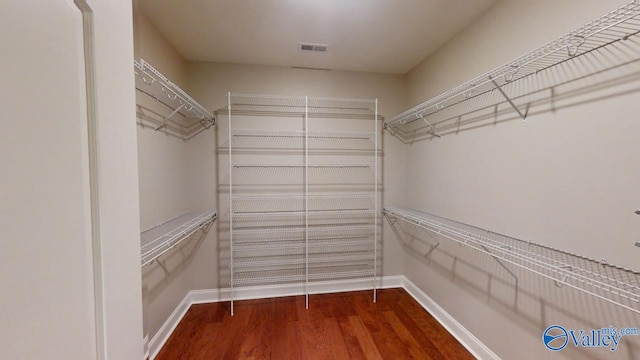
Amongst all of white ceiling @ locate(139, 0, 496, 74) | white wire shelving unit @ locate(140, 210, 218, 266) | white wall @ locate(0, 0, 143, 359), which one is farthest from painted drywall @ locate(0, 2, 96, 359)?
white ceiling @ locate(139, 0, 496, 74)

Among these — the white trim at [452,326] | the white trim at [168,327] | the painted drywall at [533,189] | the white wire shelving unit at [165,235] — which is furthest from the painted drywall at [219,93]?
the white trim at [452,326]

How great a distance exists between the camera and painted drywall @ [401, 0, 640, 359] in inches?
39.4

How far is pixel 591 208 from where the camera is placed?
1.08 meters

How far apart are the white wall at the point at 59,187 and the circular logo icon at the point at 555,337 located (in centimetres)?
173

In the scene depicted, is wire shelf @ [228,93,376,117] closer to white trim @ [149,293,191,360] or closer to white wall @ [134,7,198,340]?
white wall @ [134,7,198,340]

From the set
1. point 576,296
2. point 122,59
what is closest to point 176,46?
point 122,59

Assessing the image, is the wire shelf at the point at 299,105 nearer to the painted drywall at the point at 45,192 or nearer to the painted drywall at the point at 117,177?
the painted drywall at the point at 117,177

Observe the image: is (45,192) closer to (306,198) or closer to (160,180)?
(160,180)

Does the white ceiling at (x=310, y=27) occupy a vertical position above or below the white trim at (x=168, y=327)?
above

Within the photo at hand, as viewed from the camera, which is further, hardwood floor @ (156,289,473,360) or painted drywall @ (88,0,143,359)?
hardwood floor @ (156,289,473,360)

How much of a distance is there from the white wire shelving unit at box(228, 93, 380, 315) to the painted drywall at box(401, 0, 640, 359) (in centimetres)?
73

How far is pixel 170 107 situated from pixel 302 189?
1309 mm

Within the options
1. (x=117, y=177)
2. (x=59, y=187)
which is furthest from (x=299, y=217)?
(x=59, y=187)

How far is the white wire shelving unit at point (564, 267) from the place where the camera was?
0.90 m
